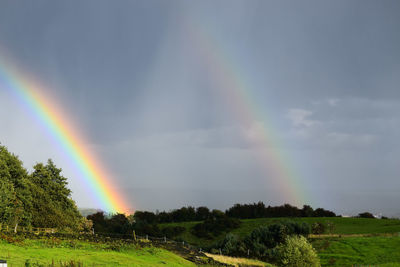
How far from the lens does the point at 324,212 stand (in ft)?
403

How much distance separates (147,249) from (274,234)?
43.1 metres

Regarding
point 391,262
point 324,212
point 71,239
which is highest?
point 324,212

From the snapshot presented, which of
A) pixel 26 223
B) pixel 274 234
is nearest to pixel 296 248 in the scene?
pixel 274 234

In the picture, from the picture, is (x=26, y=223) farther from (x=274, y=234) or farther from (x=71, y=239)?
(x=274, y=234)

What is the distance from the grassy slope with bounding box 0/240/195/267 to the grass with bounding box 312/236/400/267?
99.7 ft

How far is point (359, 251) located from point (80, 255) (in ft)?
156

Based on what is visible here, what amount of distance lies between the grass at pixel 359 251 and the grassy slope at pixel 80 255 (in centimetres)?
3040

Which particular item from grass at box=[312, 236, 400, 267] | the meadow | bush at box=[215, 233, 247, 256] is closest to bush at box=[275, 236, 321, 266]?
grass at box=[312, 236, 400, 267]

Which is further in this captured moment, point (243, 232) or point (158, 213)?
point (158, 213)

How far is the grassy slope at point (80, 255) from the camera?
25.2m

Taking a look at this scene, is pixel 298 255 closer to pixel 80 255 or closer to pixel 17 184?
pixel 80 255

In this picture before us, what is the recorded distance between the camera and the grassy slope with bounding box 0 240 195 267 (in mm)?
25234

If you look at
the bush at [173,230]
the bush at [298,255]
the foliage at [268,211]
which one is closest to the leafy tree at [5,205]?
the bush at [298,255]

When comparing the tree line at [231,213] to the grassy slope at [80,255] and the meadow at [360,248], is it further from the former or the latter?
the grassy slope at [80,255]
